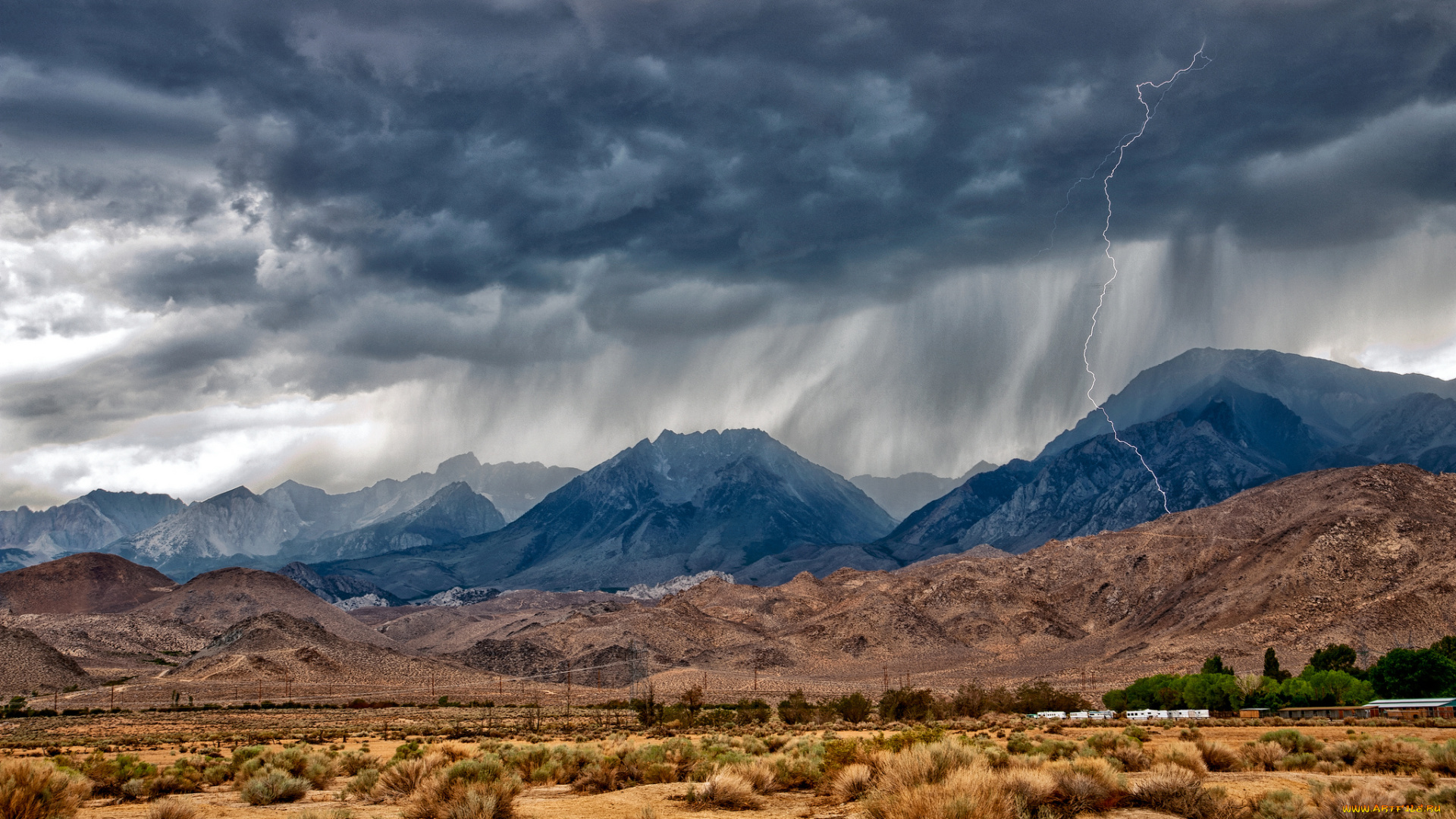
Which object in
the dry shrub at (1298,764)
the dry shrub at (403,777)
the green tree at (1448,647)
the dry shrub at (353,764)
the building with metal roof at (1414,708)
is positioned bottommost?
the building with metal roof at (1414,708)

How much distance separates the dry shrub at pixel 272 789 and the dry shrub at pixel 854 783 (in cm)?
1586

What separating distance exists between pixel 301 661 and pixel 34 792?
161 meters

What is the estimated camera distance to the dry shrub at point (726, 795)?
24.4 m

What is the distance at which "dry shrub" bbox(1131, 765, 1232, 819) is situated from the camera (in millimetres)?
19781

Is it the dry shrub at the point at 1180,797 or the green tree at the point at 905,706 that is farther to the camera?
the green tree at the point at 905,706

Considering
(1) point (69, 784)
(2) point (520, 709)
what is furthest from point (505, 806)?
(2) point (520, 709)

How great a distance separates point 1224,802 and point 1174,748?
12006 mm

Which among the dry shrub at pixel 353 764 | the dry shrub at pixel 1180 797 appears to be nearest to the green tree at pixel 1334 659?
the dry shrub at pixel 353 764

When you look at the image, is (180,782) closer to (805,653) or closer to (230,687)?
(230,687)

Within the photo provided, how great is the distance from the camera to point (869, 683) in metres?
154

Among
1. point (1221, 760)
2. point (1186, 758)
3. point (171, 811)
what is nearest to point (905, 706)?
point (1221, 760)

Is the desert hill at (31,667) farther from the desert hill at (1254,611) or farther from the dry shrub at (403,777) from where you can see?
the dry shrub at (403,777)

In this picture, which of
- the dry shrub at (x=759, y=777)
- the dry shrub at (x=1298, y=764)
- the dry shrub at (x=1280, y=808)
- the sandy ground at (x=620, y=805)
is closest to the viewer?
the dry shrub at (x=1280, y=808)

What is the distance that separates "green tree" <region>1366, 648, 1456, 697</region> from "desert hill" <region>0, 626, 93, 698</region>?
16069 centimetres
